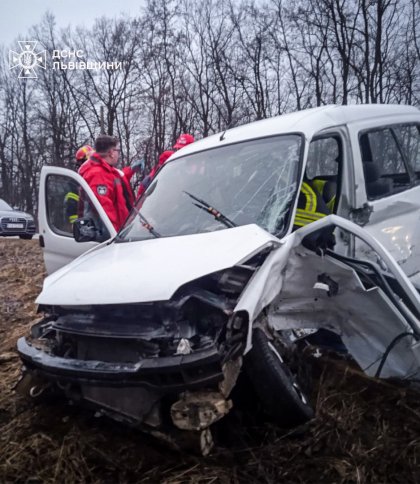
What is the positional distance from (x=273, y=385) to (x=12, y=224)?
14582 millimetres

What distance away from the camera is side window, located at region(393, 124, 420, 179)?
428cm

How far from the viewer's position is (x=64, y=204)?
4246 millimetres

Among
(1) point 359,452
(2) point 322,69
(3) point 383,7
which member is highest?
(3) point 383,7

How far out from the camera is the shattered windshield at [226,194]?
2.92 meters

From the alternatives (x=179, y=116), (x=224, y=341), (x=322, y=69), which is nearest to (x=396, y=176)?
(x=224, y=341)

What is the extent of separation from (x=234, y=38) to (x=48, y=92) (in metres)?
14.3

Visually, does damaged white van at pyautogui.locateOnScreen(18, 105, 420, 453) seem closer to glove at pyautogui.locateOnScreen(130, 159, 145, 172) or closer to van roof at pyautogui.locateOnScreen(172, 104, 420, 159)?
van roof at pyautogui.locateOnScreen(172, 104, 420, 159)

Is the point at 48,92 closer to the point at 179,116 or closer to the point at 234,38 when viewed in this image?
the point at 179,116

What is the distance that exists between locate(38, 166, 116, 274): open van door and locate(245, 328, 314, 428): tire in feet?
7.08

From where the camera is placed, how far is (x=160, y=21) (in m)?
27.7

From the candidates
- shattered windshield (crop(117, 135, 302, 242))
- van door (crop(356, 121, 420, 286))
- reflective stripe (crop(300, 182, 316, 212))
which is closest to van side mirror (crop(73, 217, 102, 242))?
shattered windshield (crop(117, 135, 302, 242))

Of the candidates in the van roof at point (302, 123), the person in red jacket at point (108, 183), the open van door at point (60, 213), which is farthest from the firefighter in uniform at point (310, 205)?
the person in red jacket at point (108, 183)

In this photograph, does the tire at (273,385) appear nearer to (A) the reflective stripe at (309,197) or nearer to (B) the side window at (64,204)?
(A) the reflective stripe at (309,197)

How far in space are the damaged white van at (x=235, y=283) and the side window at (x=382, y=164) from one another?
0.02 meters
